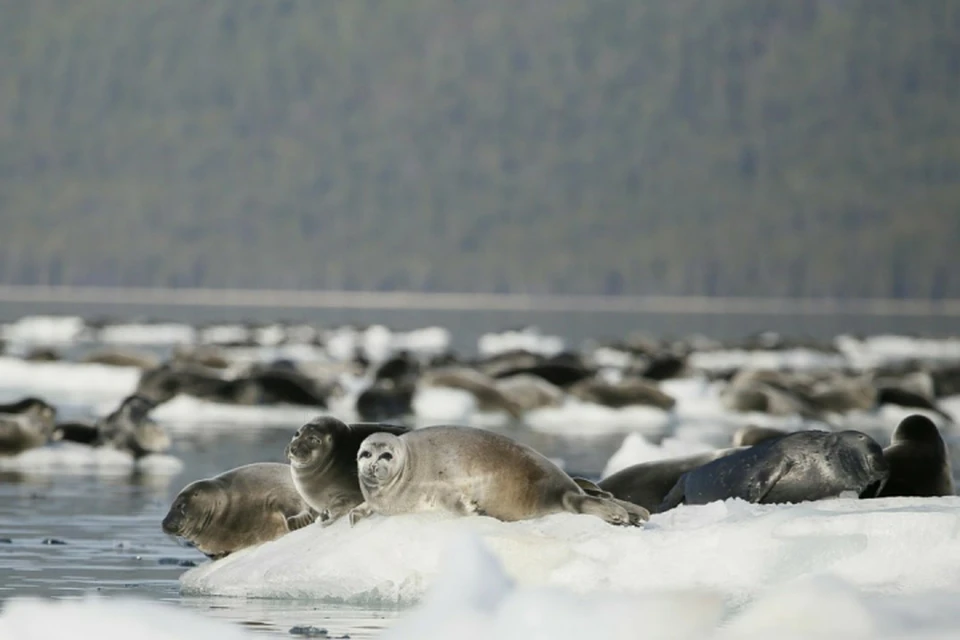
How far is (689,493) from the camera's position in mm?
10383

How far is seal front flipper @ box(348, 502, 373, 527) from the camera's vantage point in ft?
29.1

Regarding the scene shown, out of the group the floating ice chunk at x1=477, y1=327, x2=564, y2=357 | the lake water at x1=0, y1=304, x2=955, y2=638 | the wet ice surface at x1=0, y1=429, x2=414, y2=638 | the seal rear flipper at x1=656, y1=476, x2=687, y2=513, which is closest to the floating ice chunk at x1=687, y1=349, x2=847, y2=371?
the floating ice chunk at x1=477, y1=327, x2=564, y2=357

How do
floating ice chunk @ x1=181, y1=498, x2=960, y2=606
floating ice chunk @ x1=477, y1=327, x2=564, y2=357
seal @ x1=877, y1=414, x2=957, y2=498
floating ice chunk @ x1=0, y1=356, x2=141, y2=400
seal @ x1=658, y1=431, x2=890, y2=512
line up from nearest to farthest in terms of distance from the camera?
1. floating ice chunk @ x1=181, y1=498, x2=960, y2=606
2. seal @ x1=658, y1=431, x2=890, y2=512
3. seal @ x1=877, y1=414, x2=957, y2=498
4. floating ice chunk @ x1=0, y1=356, x2=141, y2=400
5. floating ice chunk @ x1=477, y1=327, x2=564, y2=357

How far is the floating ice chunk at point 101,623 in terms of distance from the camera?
20.5 ft

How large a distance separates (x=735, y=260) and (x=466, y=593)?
156646 millimetres

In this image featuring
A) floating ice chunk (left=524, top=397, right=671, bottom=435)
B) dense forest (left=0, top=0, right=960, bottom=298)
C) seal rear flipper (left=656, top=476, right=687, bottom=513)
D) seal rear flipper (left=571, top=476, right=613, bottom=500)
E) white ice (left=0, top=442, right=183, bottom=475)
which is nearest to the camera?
seal rear flipper (left=571, top=476, right=613, bottom=500)

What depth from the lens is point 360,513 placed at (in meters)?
8.89

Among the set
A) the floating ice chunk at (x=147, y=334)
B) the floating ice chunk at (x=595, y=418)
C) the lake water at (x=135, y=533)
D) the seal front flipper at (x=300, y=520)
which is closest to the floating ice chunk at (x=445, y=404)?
the floating ice chunk at (x=595, y=418)

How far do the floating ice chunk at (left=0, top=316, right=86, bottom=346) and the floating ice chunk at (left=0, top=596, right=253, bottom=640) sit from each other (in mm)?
41760

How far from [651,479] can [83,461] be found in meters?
6.11

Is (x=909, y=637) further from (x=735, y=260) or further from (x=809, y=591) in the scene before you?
(x=735, y=260)

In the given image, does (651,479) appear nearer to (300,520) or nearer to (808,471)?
(808,471)

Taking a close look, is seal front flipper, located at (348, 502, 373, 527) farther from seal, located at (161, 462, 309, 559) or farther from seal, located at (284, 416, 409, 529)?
seal, located at (161, 462, 309, 559)

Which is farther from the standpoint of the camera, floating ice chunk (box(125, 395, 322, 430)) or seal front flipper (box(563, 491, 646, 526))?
floating ice chunk (box(125, 395, 322, 430))
